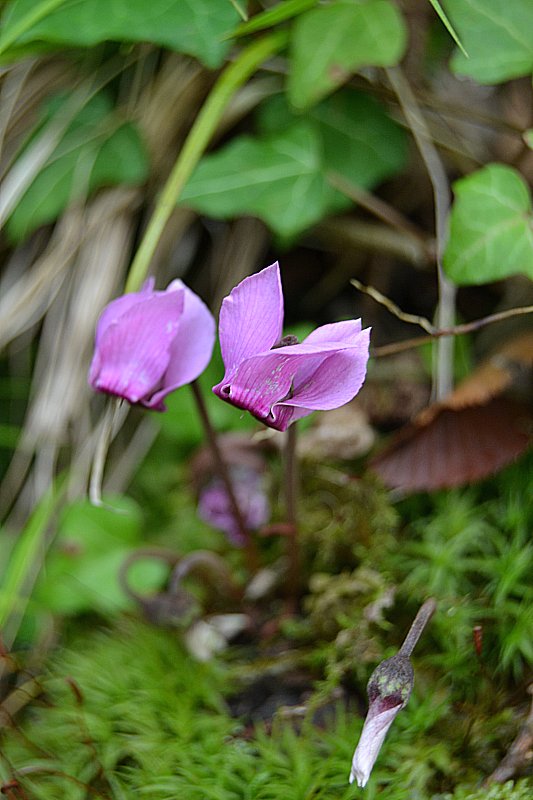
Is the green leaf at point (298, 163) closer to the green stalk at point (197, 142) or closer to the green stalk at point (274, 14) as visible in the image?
the green stalk at point (197, 142)

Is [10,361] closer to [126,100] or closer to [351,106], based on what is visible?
[126,100]

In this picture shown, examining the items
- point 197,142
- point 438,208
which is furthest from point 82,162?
point 438,208

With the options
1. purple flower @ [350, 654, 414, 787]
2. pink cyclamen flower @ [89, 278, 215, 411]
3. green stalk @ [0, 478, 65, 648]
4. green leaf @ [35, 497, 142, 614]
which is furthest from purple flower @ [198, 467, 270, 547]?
purple flower @ [350, 654, 414, 787]

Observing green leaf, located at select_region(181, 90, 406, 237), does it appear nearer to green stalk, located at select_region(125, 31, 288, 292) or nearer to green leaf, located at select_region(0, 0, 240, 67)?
green stalk, located at select_region(125, 31, 288, 292)

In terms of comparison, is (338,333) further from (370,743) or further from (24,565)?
(24,565)

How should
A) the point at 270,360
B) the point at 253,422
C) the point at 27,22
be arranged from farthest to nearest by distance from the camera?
the point at 253,422
the point at 27,22
the point at 270,360

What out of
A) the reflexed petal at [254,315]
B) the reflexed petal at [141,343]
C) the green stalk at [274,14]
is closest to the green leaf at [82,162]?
the green stalk at [274,14]
